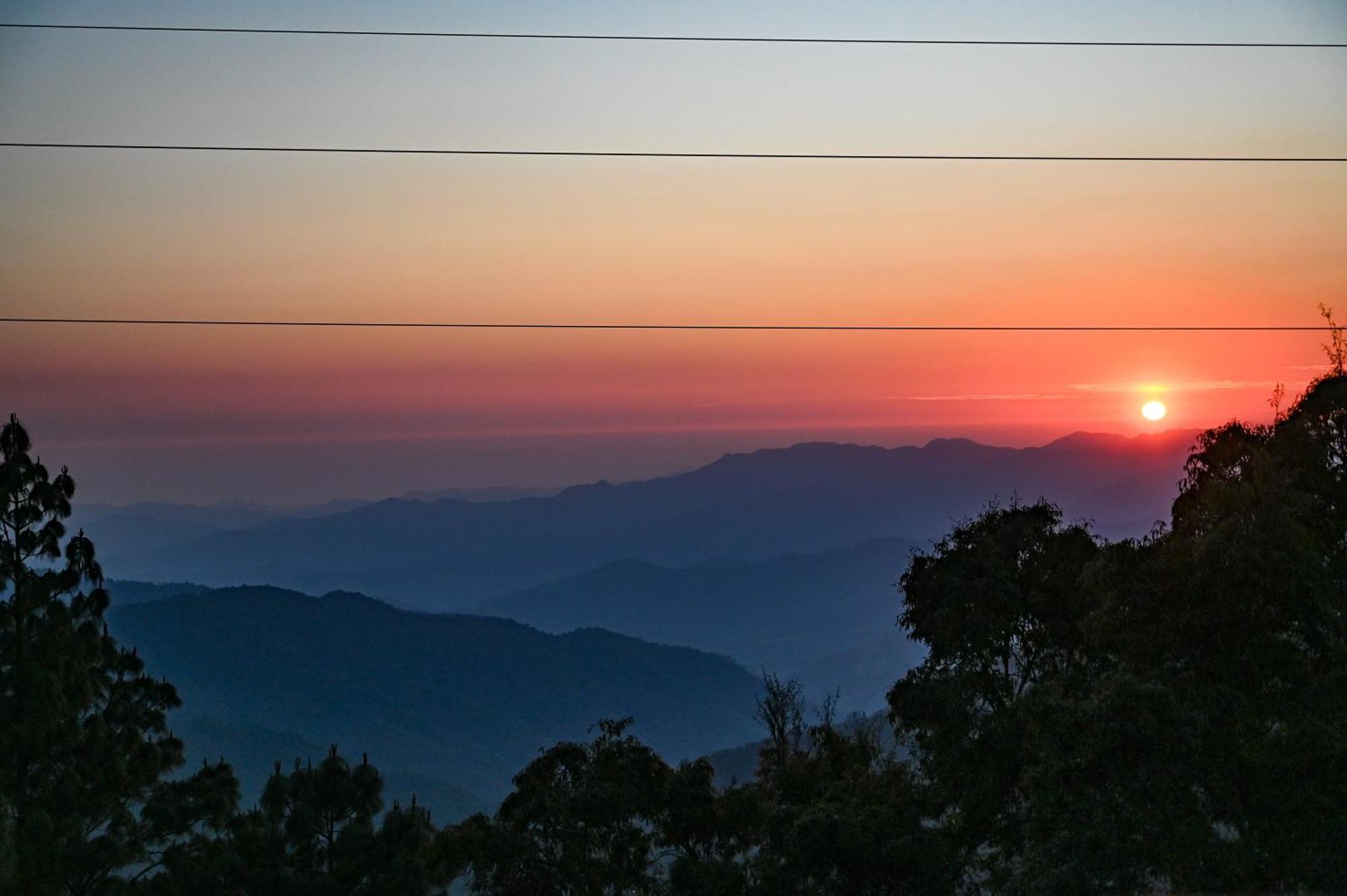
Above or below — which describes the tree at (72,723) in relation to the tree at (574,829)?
above

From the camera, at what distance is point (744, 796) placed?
21.8m

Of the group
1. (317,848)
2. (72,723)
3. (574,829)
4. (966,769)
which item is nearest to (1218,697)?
(966,769)

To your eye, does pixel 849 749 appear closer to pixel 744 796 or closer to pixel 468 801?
pixel 744 796

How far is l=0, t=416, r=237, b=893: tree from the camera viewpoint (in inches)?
643

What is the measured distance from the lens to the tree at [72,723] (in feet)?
53.6

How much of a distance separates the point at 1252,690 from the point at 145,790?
16.2 metres

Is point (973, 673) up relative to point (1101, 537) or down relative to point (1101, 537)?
down

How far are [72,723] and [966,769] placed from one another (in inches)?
570

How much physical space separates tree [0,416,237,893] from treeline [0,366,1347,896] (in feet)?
0.13

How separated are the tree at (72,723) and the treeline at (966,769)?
4 centimetres

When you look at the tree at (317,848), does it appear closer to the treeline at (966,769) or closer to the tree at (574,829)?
the treeline at (966,769)

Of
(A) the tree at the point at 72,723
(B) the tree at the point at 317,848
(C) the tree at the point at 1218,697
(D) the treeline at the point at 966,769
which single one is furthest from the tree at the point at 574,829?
(C) the tree at the point at 1218,697

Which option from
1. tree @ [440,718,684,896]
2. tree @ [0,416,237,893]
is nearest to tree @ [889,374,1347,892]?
tree @ [440,718,684,896]

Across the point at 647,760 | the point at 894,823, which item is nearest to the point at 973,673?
the point at 894,823
